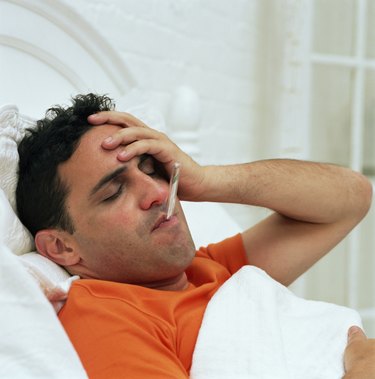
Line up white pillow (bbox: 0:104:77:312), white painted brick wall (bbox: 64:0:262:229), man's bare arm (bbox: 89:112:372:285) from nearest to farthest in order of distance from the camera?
white pillow (bbox: 0:104:77:312) < man's bare arm (bbox: 89:112:372:285) < white painted brick wall (bbox: 64:0:262:229)

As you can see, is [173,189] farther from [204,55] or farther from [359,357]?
[204,55]

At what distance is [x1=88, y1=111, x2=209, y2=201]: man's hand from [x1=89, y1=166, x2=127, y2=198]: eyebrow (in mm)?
21

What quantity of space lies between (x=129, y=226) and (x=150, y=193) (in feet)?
0.22

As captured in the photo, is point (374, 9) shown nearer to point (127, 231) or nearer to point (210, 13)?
point (210, 13)

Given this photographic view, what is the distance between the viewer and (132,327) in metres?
0.92

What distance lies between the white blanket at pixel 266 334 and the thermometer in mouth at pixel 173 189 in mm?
163

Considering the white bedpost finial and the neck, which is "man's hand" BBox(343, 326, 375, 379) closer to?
the neck

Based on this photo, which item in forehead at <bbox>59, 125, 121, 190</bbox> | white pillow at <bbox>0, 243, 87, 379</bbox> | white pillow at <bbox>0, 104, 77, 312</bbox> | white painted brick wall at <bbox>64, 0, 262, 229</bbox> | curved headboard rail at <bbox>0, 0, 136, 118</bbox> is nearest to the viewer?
white pillow at <bbox>0, 243, 87, 379</bbox>

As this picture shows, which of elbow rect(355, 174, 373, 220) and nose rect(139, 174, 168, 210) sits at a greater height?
nose rect(139, 174, 168, 210)

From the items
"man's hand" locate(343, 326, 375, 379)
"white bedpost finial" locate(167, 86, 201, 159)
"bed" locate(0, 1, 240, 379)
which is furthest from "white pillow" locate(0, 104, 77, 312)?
"white bedpost finial" locate(167, 86, 201, 159)

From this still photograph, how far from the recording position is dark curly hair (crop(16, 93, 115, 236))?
1.10m

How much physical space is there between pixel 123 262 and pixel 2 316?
1.10 ft

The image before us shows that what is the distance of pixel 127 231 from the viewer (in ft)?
3.48

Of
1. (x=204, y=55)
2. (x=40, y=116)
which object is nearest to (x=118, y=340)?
(x=40, y=116)
